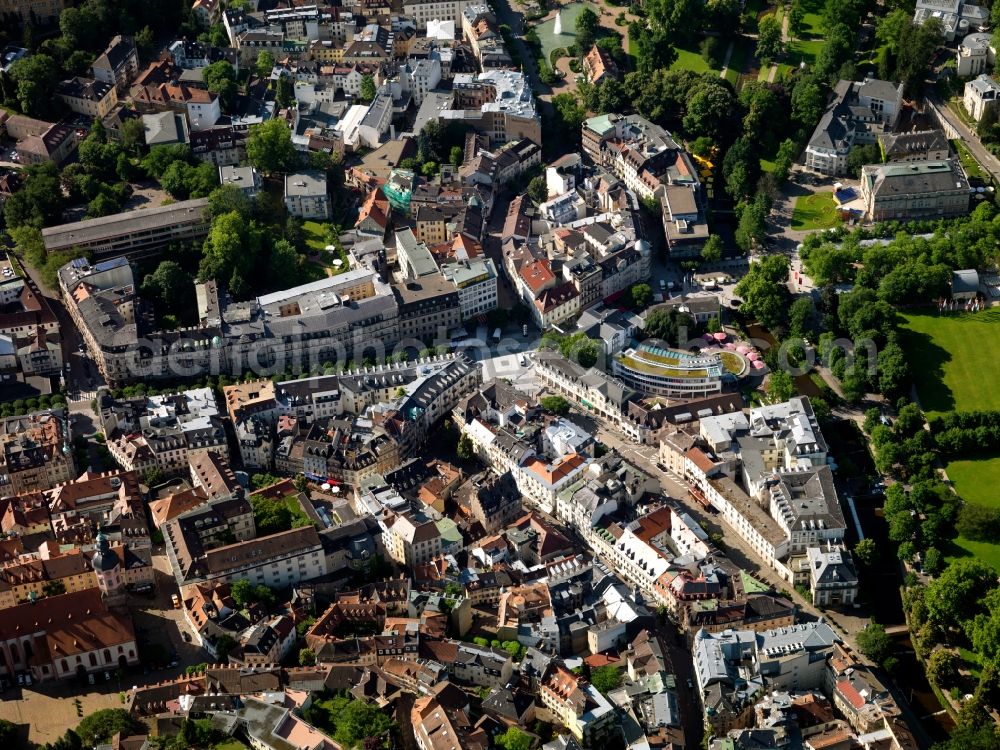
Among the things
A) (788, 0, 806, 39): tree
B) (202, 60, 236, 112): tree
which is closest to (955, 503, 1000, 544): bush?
(788, 0, 806, 39): tree

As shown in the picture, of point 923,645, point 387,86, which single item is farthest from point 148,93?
point 923,645

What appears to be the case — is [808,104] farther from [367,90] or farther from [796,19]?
[367,90]

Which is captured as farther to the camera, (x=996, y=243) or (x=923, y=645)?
(x=996, y=243)

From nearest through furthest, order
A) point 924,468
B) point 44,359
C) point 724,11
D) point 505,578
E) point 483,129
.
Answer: point 505,578, point 924,468, point 44,359, point 483,129, point 724,11

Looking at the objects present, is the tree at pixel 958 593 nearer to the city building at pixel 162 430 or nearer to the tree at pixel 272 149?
the city building at pixel 162 430

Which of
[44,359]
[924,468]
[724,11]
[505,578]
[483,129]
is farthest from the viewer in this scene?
[724,11]

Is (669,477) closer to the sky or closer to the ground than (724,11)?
closer to the ground

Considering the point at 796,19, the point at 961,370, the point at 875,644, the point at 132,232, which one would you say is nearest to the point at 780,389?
the point at 961,370

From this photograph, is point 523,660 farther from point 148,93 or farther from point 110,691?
point 148,93
